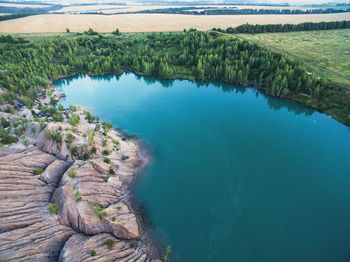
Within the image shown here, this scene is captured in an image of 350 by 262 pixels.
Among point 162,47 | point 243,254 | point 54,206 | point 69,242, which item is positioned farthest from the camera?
point 162,47

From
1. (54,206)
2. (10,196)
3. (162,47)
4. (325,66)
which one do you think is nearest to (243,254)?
(54,206)

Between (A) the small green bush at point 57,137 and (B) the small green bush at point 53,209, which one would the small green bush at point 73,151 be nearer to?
(A) the small green bush at point 57,137

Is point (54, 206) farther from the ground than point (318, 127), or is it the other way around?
point (54, 206)

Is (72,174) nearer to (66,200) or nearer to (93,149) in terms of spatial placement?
(66,200)

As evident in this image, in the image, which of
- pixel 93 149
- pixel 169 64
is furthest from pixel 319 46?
pixel 93 149

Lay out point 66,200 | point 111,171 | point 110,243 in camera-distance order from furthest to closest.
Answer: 1. point 111,171
2. point 66,200
3. point 110,243

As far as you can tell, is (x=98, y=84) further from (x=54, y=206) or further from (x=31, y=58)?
(x=54, y=206)
